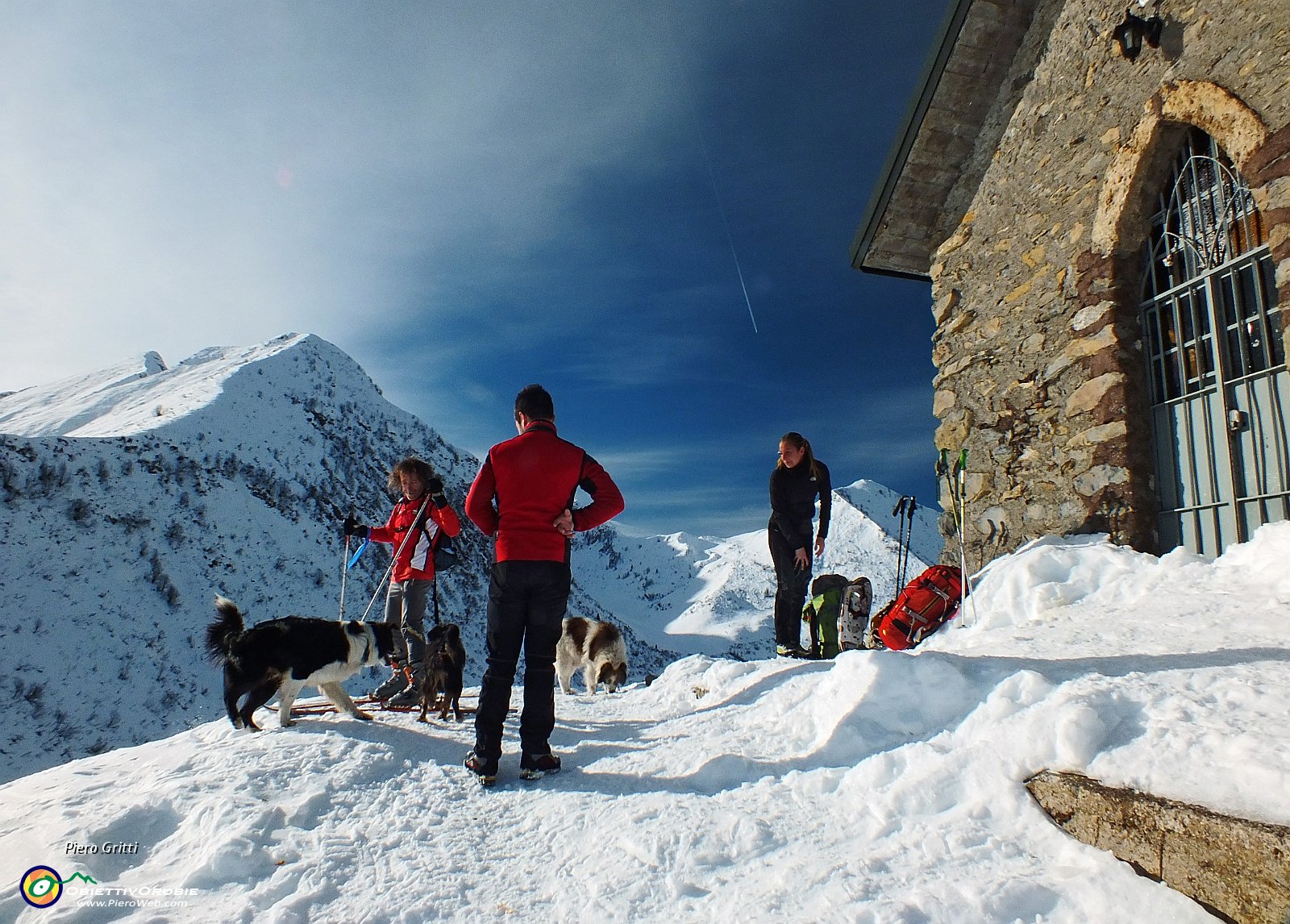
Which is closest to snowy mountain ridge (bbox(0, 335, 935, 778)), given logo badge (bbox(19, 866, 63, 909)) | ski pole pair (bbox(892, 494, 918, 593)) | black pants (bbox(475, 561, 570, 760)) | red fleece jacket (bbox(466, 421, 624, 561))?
red fleece jacket (bbox(466, 421, 624, 561))

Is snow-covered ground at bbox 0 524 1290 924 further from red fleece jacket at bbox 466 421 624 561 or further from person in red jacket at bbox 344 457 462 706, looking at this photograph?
person in red jacket at bbox 344 457 462 706

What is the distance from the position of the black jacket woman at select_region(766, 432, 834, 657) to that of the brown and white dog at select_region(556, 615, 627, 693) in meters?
2.68

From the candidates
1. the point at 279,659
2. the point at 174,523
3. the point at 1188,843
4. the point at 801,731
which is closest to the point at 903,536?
the point at 801,731

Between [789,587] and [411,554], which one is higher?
[411,554]

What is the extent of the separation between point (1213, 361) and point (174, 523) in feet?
108

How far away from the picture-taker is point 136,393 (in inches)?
1916

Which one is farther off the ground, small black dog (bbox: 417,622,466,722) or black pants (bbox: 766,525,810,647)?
black pants (bbox: 766,525,810,647)

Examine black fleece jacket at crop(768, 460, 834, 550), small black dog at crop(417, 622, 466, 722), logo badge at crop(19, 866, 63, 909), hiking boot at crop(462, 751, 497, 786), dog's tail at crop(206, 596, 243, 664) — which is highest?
black fleece jacket at crop(768, 460, 834, 550)

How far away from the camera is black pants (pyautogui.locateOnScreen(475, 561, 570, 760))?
354 centimetres

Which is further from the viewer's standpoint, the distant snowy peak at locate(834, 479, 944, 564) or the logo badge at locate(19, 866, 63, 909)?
the distant snowy peak at locate(834, 479, 944, 564)

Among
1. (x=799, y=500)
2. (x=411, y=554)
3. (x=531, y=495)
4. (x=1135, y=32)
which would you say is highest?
(x=1135, y=32)

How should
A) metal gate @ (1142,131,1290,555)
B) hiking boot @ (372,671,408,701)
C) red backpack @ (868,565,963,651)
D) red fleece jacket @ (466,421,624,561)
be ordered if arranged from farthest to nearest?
hiking boot @ (372,671,408,701)
red backpack @ (868,565,963,651)
metal gate @ (1142,131,1290,555)
red fleece jacket @ (466,421,624,561)

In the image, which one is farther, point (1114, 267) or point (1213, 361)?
A: point (1114, 267)

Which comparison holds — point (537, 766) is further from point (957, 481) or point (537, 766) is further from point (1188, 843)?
point (957, 481)
